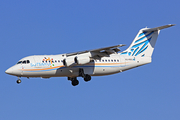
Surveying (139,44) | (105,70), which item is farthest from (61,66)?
(139,44)

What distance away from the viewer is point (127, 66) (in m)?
28.8

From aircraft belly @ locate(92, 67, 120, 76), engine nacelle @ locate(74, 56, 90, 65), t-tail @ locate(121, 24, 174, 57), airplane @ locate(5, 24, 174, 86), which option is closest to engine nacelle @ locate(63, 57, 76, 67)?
airplane @ locate(5, 24, 174, 86)

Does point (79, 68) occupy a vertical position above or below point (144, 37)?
below

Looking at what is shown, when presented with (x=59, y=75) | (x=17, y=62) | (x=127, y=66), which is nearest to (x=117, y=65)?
(x=127, y=66)

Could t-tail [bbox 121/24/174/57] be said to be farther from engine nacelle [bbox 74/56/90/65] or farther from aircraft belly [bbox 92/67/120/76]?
engine nacelle [bbox 74/56/90/65]

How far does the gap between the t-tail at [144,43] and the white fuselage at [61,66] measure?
659 millimetres

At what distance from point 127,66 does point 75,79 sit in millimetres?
4377

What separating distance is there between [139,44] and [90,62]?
16.9 feet

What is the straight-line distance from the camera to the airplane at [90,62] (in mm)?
25641

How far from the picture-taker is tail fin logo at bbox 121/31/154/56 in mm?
29400

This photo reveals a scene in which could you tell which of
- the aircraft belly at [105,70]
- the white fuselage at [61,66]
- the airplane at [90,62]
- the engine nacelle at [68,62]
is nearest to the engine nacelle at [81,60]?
the airplane at [90,62]

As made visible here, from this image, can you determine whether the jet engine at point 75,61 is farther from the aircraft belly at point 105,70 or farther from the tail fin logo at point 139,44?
the tail fin logo at point 139,44

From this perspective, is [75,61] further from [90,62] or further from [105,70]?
[105,70]

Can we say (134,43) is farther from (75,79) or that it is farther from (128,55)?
(75,79)
